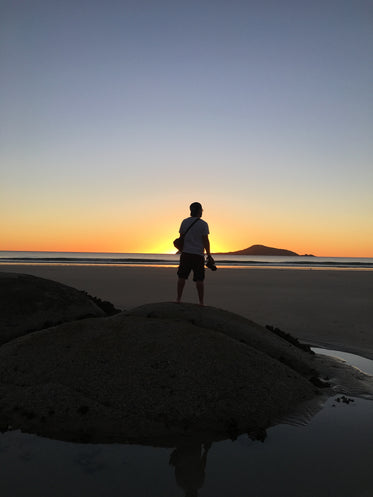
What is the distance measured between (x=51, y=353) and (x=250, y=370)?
267 cm

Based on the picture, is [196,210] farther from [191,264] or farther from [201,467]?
[201,467]

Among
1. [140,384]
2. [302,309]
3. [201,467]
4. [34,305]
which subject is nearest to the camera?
[201,467]

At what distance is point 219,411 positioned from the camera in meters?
4.23

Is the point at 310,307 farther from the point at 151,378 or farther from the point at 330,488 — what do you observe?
the point at 330,488

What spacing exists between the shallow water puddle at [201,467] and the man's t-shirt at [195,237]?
14.5 feet

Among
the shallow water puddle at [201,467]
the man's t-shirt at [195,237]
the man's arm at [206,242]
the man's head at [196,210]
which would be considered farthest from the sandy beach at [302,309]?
the shallow water puddle at [201,467]

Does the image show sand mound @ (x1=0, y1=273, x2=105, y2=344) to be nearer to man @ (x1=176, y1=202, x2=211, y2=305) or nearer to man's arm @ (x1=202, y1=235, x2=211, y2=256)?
man @ (x1=176, y1=202, x2=211, y2=305)

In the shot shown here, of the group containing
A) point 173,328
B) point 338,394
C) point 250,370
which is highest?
point 173,328

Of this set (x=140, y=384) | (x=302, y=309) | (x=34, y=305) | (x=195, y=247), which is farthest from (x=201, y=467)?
(x=302, y=309)

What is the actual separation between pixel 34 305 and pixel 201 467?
644cm

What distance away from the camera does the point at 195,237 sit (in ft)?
26.3

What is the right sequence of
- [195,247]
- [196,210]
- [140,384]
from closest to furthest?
[140,384] < [195,247] < [196,210]

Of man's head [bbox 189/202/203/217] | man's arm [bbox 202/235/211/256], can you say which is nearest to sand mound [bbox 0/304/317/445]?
man's arm [bbox 202/235/211/256]

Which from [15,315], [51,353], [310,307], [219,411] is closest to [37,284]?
[15,315]
